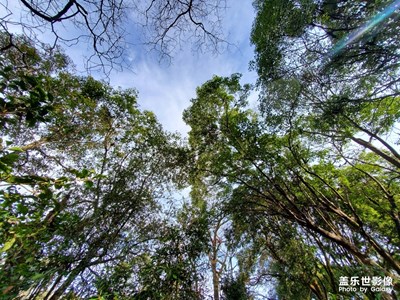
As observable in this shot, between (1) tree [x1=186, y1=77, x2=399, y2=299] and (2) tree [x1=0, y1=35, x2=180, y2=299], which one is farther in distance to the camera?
(1) tree [x1=186, y1=77, x2=399, y2=299]

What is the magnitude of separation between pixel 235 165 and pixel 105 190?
12.9 ft

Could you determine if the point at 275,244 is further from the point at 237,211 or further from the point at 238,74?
the point at 238,74

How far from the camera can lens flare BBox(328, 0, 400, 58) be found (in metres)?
3.04

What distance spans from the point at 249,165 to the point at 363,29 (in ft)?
13.1

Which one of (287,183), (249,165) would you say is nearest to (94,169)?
(249,165)

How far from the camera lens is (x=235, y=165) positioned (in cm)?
601

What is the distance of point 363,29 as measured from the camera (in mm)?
3457

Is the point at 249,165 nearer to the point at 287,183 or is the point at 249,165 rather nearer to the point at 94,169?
the point at 287,183

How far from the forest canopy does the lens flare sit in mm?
28

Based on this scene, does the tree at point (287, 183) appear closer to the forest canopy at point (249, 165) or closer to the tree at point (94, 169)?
the forest canopy at point (249, 165)

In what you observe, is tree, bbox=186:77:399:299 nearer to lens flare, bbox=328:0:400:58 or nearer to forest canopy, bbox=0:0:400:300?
forest canopy, bbox=0:0:400:300

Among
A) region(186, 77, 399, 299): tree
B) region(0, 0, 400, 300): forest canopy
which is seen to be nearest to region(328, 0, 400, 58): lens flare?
region(0, 0, 400, 300): forest canopy

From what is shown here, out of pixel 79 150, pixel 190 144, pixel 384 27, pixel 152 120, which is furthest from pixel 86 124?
pixel 384 27

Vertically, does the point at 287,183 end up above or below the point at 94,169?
above
